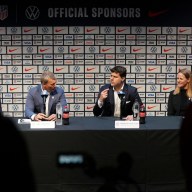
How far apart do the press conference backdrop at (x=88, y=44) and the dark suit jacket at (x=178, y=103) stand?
1.45 m

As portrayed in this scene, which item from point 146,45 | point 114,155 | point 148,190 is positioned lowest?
point 148,190

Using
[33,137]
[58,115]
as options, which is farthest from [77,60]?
[33,137]

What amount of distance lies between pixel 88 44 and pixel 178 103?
1889 millimetres

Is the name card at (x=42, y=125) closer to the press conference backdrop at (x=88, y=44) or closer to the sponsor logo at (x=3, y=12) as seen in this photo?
the press conference backdrop at (x=88, y=44)

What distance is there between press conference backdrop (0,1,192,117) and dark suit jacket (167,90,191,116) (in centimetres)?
145

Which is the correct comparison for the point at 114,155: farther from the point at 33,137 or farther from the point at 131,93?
the point at 131,93

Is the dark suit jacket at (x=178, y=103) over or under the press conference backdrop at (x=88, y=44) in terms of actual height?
under

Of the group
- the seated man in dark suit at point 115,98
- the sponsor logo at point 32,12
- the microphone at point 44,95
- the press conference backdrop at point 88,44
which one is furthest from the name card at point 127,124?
the sponsor logo at point 32,12

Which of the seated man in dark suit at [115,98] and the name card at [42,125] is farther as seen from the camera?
the seated man in dark suit at [115,98]

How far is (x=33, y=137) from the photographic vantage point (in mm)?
3223

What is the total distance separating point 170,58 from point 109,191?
292 centimetres

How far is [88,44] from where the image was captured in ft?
18.5

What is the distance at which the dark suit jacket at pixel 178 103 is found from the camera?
4223 millimetres

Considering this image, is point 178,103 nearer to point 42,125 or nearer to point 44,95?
point 44,95
